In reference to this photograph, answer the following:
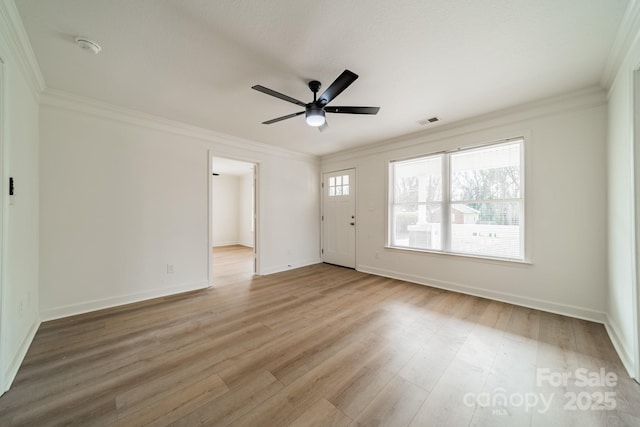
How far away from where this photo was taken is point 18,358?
6.05ft

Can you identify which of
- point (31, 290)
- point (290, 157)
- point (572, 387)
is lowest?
point (572, 387)

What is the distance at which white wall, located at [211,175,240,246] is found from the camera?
8141mm

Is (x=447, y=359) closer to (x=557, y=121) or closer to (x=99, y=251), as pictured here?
(x=557, y=121)

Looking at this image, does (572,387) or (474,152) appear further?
(474,152)

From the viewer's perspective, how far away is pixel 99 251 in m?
2.92

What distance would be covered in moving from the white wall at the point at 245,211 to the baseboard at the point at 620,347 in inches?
A: 309

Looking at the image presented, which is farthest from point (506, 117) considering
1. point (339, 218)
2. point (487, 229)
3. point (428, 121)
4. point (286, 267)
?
point (286, 267)

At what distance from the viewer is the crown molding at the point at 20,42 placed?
1.52m

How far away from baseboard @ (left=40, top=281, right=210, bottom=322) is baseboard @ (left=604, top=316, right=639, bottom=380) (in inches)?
183

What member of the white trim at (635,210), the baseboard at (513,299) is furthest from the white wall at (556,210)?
the white trim at (635,210)

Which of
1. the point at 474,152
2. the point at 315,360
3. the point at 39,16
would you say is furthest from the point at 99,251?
the point at 474,152

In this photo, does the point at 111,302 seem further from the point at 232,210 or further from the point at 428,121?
the point at 232,210

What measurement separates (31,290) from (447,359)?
13.1ft

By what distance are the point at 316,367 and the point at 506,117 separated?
12.4 feet
